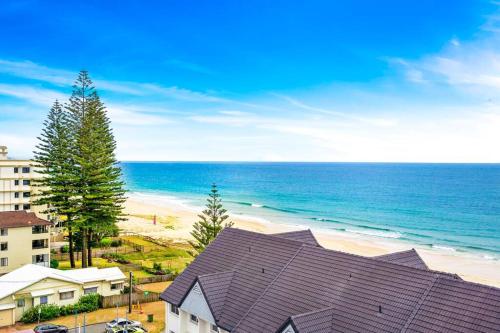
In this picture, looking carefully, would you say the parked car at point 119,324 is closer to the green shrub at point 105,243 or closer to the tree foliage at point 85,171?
the tree foliage at point 85,171

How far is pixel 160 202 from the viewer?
11294 cm

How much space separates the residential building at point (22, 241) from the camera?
3741 cm

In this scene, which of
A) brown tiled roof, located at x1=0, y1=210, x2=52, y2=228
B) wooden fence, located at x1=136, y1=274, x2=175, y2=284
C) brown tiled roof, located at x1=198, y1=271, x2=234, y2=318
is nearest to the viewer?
brown tiled roof, located at x1=198, y1=271, x2=234, y2=318

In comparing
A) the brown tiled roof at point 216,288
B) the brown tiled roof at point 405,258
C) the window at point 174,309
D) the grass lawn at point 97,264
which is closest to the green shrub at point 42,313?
the window at point 174,309

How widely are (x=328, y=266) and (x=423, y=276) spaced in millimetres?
4348

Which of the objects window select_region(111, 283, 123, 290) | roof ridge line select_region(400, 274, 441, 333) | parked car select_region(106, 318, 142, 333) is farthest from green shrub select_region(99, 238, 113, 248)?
roof ridge line select_region(400, 274, 441, 333)

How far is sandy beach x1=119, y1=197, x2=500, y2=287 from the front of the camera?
152 ft

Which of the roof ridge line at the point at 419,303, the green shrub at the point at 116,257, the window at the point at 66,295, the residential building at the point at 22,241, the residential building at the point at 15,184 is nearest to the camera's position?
the roof ridge line at the point at 419,303

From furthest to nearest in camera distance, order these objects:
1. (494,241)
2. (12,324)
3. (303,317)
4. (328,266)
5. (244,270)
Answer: (494,241)
(12,324)
(244,270)
(328,266)
(303,317)

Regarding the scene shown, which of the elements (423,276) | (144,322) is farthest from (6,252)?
(423,276)

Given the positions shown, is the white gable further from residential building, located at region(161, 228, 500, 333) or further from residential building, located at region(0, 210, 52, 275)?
residential building, located at region(0, 210, 52, 275)

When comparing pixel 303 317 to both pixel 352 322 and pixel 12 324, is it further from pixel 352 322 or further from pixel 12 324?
pixel 12 324

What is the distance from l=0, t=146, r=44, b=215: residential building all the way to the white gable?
43.1 meters

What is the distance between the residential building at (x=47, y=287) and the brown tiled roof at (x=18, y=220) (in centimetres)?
912
